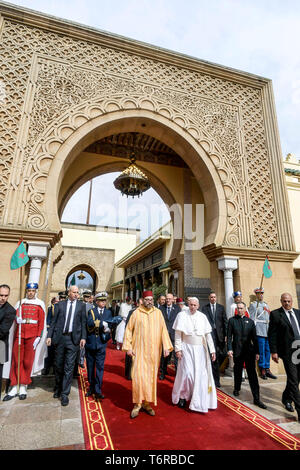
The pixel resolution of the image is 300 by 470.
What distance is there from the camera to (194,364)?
11.0 ft

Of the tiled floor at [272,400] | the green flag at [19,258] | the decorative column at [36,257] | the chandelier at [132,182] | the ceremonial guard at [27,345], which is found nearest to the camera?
the tiled floor at [272,400]

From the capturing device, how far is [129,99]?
226 inches

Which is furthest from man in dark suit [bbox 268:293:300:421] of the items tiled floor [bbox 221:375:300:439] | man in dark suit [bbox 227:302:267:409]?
man in dark suit [bbox 227:302:267:409]

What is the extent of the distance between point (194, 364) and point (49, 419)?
1.75 metres

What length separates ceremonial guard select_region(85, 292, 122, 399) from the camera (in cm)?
344

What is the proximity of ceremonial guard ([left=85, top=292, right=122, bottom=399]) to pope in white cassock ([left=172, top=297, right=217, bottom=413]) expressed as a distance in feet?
3.21

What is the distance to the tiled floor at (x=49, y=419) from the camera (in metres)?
2.32

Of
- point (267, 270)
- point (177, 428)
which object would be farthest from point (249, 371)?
point (267, 270)

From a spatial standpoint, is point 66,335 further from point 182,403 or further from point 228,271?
point 228,271

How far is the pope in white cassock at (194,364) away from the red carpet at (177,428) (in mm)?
126

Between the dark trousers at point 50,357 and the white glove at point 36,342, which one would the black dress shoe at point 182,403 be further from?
the dark trousers at point 50,357

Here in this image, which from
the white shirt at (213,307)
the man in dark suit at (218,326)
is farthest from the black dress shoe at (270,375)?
the white shirt at (213,307)
